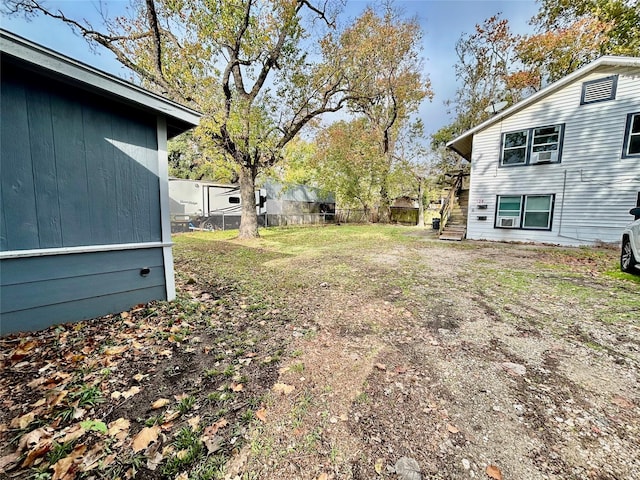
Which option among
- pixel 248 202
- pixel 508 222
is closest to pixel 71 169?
pixel 248 202

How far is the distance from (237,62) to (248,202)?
5266 millimetres

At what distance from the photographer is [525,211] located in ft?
35.6

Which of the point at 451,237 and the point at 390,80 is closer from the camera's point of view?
the point at 451,237

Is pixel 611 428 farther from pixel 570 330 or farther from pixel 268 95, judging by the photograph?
pixel 268 95

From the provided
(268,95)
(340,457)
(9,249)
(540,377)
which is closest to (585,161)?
(540,377)

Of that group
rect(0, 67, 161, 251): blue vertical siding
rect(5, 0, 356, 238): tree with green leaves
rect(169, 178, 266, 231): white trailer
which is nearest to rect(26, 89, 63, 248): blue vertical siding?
rect(0, 67, 161, 251): blue vertical siding

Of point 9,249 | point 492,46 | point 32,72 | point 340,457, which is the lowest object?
point 340,457

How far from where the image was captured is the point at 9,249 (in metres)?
2.76

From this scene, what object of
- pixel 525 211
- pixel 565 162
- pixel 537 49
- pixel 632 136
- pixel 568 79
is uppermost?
pixel 537 49

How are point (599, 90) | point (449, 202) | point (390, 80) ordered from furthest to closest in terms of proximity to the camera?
point (390, 80), point (449, 202), point (599, 90)

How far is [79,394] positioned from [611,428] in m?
3.95

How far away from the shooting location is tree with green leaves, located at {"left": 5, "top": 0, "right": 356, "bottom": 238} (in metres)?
8.56

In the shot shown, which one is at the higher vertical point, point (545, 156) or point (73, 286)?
point (545, 156)

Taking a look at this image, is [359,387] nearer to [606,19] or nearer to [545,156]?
[545,156]
